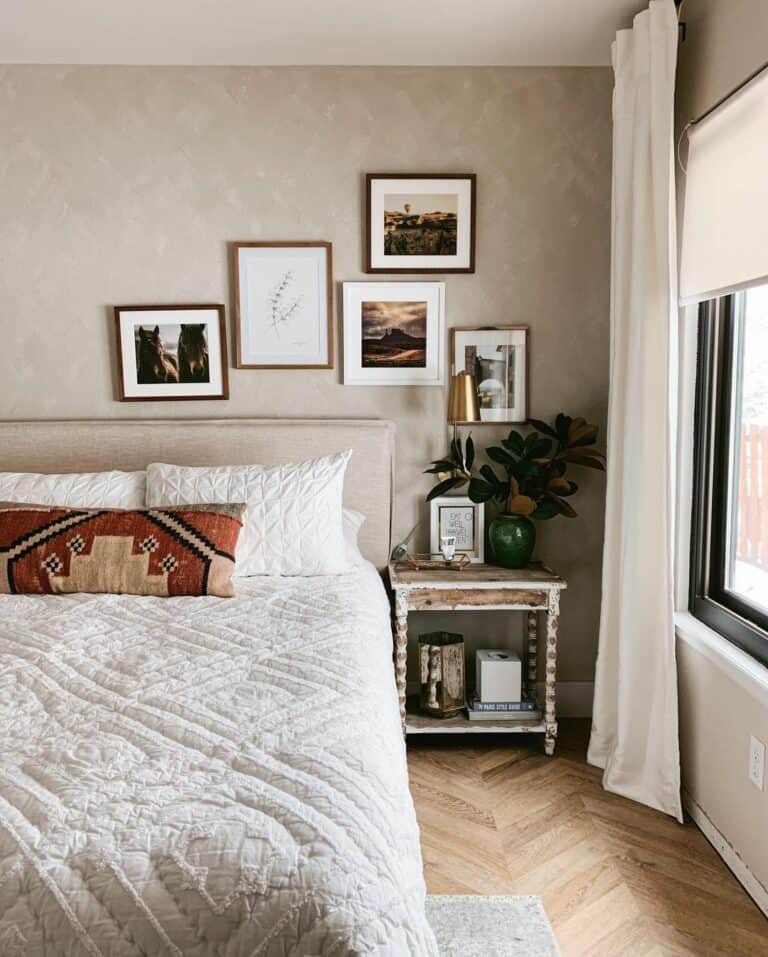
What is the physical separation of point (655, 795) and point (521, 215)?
218cm

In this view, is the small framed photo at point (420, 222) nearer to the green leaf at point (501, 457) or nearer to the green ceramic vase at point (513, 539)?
the green leaf at point (501, 457)

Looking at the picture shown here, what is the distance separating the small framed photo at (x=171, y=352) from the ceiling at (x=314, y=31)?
0.94 metres

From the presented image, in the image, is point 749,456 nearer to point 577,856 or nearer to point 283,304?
point 577,856

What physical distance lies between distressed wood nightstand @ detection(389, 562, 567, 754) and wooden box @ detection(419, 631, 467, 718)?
0.06 metres

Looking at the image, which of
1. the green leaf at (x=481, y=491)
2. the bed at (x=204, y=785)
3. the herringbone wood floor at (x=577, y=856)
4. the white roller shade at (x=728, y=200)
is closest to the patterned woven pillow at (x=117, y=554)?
the bed at (x=204, y=785)

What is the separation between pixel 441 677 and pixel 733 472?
1293 mm

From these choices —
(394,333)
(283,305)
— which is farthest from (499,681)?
(283,305)

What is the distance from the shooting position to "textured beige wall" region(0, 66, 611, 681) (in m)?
3.11

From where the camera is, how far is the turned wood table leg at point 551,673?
2.89 m

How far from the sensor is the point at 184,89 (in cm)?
310

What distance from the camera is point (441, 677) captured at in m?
3.04

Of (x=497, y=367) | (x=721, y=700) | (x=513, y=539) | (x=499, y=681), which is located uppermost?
(x=497, y=367)

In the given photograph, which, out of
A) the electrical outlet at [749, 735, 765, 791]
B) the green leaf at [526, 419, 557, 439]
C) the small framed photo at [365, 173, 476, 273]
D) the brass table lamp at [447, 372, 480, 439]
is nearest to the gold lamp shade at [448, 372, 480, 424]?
the brass table lamp at [447, 372, 480, 439]

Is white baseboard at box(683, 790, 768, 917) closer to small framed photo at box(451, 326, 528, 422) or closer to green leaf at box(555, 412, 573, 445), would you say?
green leaf at box(555, 412, 573, 445)
